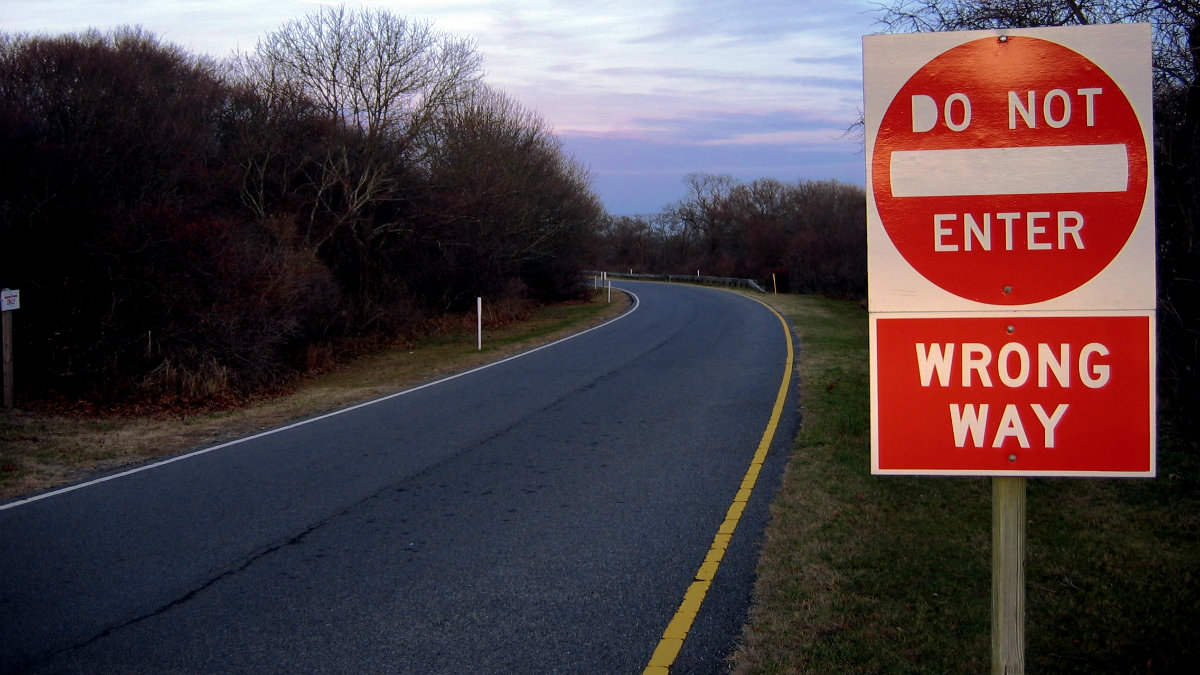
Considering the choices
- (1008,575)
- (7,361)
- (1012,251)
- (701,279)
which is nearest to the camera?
(1012,251)

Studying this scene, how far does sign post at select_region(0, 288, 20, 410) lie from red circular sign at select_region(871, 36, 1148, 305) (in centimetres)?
1411

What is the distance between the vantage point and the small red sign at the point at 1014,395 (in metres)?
2.61

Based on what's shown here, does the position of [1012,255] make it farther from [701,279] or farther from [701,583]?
[701,279]

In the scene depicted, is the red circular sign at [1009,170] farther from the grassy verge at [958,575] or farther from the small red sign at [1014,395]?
the grassy verge at [958,575]

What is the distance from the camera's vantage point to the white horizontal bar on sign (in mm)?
2607

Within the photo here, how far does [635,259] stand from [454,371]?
264 ft

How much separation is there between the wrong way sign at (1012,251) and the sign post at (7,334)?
14082mm

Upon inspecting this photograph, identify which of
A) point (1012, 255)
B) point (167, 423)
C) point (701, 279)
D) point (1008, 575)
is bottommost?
point (167, 423)

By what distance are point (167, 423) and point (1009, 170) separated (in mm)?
12606

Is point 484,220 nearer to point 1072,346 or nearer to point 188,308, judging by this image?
point 188,308

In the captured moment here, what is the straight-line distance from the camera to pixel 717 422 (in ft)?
37.0

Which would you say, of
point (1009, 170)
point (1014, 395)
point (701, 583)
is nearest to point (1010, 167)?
point (1009, 170)

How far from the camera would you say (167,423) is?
1289cm

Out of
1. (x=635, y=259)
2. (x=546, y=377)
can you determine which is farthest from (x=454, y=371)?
(x=635, y=259)
